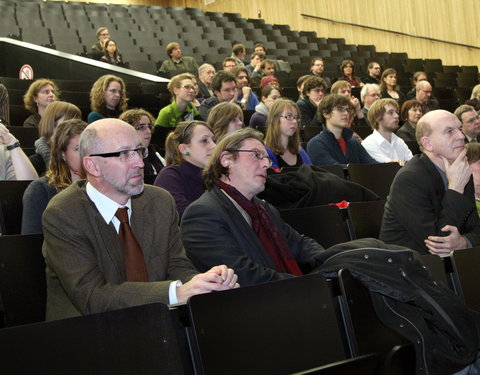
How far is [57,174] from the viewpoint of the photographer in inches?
115

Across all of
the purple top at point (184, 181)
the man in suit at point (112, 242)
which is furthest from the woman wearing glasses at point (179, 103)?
the man in suit at point (112, 242)

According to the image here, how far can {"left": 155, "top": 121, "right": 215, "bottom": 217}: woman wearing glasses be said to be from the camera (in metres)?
3.32

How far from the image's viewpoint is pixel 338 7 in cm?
1356

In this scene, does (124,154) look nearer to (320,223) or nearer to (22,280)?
(22,280)

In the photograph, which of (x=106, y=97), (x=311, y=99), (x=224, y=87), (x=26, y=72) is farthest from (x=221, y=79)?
(x=26, y=72)

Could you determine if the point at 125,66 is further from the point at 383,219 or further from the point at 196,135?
the point at 383,219

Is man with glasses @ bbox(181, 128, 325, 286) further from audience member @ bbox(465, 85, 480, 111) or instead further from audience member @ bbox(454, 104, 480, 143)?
audience member @ bbox(465, 85, 480, 111)

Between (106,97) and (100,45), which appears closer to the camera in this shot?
(106,97)

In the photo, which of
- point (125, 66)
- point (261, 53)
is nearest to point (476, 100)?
point (261, 53)

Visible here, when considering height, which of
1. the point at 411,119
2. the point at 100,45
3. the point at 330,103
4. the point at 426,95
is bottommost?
the point at 411,119

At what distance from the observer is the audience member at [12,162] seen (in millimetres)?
3510

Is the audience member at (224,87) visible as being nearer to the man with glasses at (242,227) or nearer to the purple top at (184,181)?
the purple top at (184,181)

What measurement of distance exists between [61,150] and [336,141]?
2.31 m

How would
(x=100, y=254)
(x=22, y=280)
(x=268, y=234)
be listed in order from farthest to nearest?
1. (x=268, y=234)
2. (x=22, y=280)
3. (x=100, y=254)
